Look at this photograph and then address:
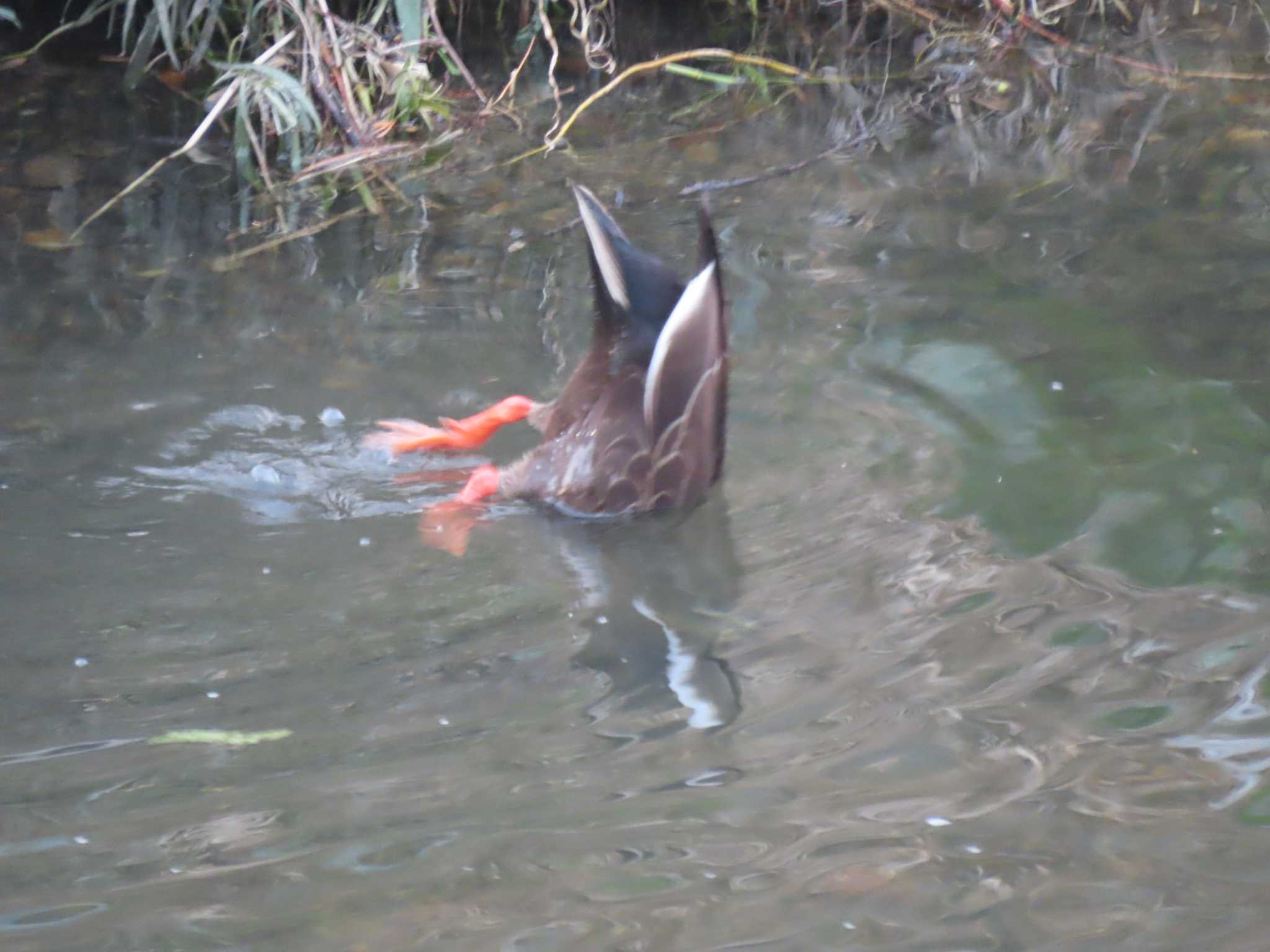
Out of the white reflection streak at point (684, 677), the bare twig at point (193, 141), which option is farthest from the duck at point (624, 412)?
the bare twig at point (193, 141)

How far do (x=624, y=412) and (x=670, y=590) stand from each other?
493mm

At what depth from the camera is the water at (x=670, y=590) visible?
2123 millimetres

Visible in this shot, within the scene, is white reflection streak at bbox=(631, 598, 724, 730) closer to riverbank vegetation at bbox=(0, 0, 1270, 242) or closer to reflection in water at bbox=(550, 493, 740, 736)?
reflection in water at bbox=(550, 493, 740, 736)

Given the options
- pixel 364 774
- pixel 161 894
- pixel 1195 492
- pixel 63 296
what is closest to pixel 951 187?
pixel 1195 492

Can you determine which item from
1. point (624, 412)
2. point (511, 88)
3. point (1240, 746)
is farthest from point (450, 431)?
point (511, 88)

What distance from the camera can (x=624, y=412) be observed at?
3.46 m

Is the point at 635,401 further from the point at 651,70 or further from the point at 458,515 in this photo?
the point at 651,70

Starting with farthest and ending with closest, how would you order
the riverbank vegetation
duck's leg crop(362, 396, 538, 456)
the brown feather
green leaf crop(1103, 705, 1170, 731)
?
1. the riverbank vegetation
2. duck's leg crop(362, 396, 538, 456)
3. the brown feather
4. green leaf crop(1103, 705, 1170, 731)

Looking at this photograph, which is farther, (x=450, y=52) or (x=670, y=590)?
(x=450, y=52)

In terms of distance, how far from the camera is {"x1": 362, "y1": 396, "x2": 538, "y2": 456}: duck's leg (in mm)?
3693

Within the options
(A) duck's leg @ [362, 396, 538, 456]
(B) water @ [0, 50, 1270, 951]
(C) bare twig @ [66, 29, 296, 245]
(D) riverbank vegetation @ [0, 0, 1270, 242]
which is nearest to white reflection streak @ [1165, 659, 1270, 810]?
(B) water @ [0, 50, 1270, 951]

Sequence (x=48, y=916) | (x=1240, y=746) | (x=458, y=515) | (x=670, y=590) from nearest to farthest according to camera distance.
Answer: (x=48, y=916), (x=1240, y=746), (x=670, y=590), (x=458, y=515)

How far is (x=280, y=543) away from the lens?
→ 3.28 m

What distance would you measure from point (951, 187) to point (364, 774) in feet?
11.2
